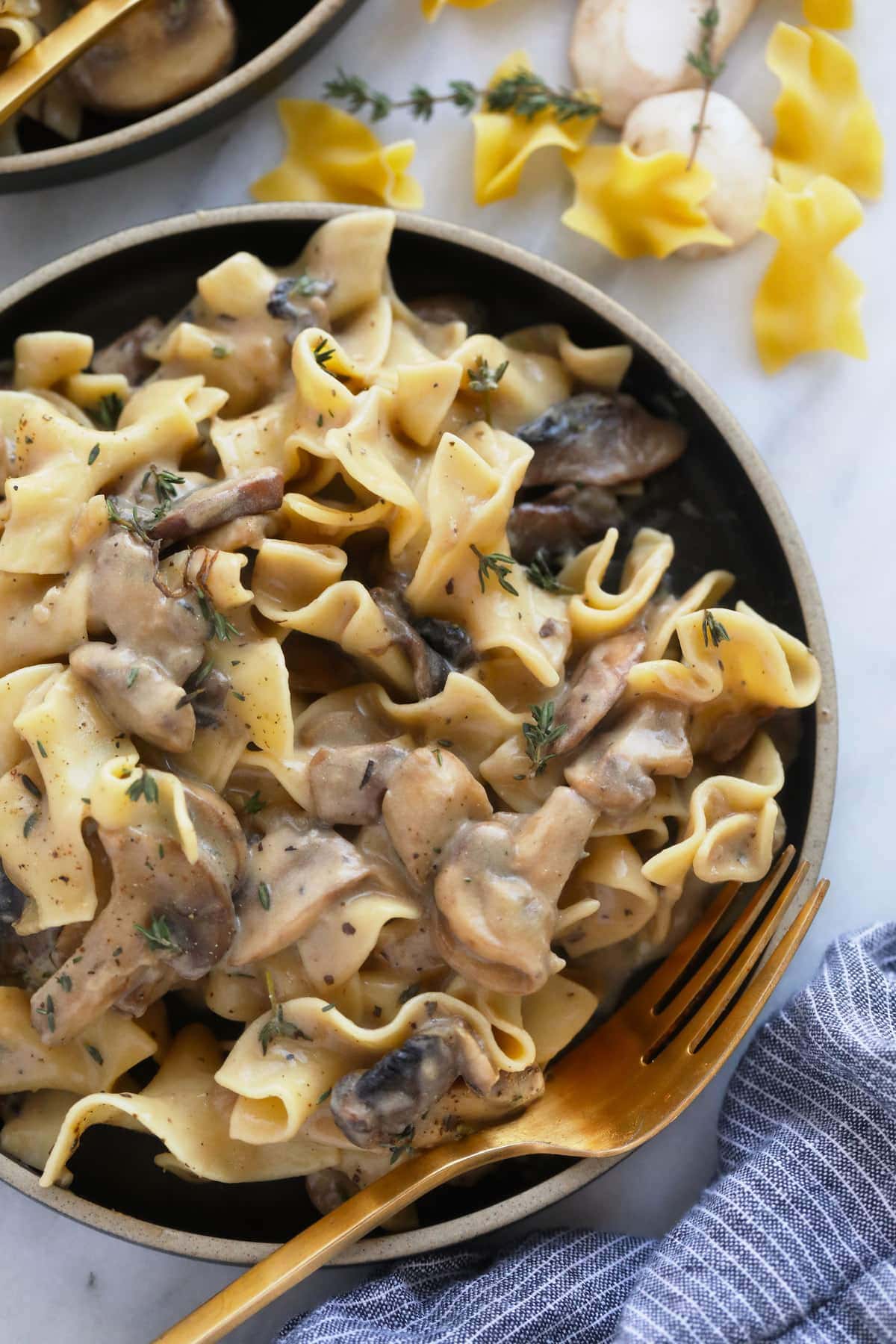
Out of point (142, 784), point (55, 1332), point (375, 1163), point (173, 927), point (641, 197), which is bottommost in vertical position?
point (55, 1332)

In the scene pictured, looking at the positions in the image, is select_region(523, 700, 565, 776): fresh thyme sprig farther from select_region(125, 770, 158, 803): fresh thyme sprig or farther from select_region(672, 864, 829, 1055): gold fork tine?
select_region(125, 770, 158, 803): fresh thyme sprig

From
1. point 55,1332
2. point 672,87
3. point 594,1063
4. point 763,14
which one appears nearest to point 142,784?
point 594,1063

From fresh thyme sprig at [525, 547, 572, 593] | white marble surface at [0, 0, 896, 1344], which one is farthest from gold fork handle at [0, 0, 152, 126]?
fresh thyme sprig at [525, 547, 572, 593]

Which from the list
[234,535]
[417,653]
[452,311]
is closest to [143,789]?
[234,535]

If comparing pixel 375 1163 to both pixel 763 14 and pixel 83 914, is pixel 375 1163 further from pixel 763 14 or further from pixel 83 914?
pixel 763 14

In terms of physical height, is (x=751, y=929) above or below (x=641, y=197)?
below

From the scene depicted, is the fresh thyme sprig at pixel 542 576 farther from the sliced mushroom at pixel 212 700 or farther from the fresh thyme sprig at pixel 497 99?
the fresh thyme sprig at pixel 497 99
